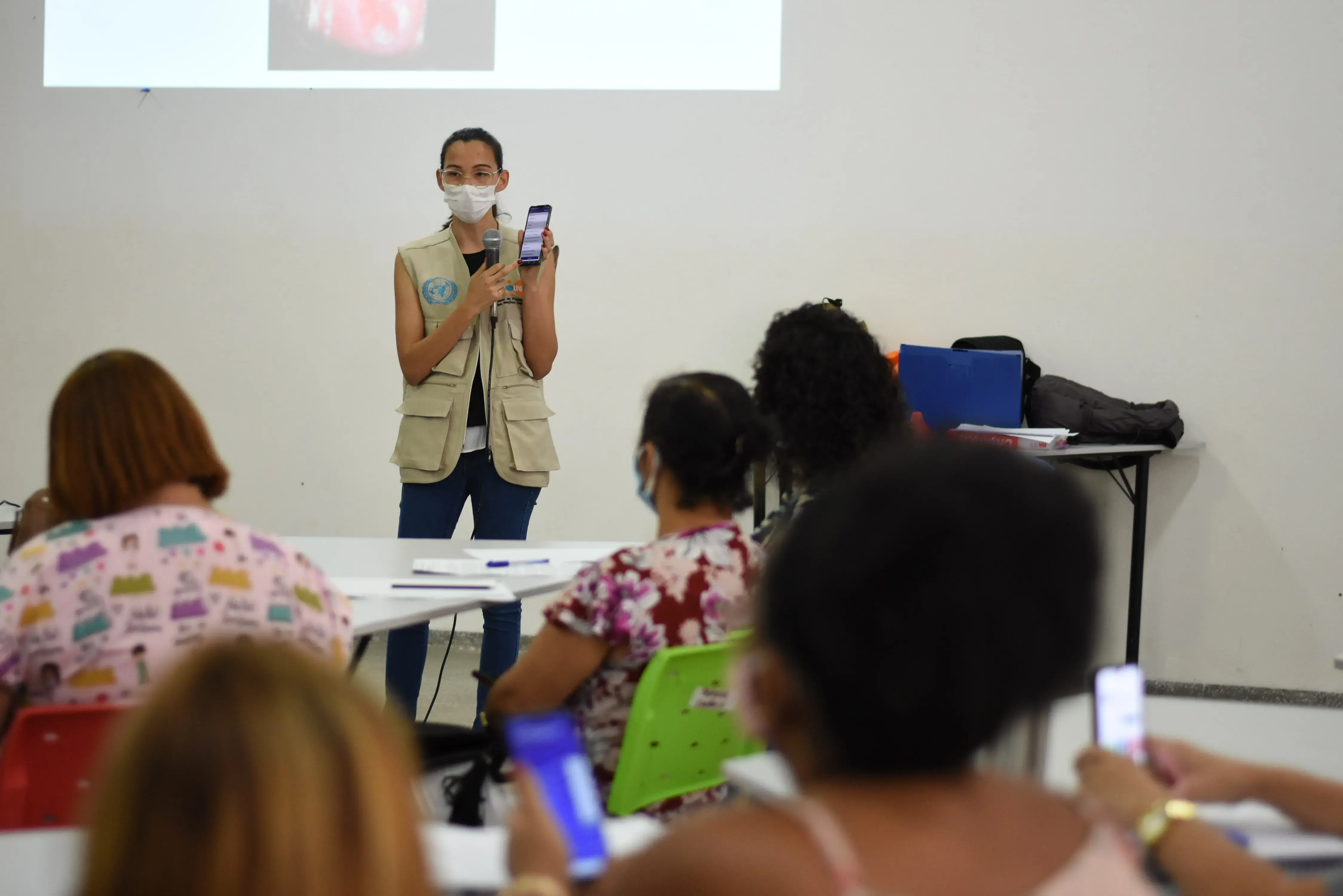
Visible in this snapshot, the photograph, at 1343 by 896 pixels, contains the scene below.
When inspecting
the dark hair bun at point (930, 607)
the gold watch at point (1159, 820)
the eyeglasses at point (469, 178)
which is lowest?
the gold watch at point (1159, 820)

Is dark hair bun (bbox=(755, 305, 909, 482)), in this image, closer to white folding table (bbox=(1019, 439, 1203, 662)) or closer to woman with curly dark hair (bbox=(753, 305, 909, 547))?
woman with curly dark hair (bbox=(753, 305, 909, 547))

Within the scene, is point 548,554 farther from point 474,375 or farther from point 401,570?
point 474,375

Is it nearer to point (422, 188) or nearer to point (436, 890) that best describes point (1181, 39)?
point (422, 188)

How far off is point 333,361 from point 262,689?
3.74 metres

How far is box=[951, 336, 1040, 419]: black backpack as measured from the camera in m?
3.66

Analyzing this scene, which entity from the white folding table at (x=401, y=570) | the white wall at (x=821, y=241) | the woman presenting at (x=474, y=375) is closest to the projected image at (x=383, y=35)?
the white wall at (x=821, y=241)

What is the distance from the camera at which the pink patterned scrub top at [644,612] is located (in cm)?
152

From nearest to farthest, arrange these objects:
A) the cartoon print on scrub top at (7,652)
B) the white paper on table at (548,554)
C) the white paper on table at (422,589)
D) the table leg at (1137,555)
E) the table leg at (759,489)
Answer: the cartoon print on scrub top at (7,652)
the table leg at (759,489)
the white paper on table at (422,589)
the white paper on table at (548,554)
the table leg at (1137,555)

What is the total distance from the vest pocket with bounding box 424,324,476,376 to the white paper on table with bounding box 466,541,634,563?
1.80 ft

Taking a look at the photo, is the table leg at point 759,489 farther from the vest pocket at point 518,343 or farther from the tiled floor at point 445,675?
the tiled floor at point 445,675

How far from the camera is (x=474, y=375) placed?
290 cm

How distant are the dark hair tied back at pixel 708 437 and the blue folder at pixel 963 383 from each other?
1.85m

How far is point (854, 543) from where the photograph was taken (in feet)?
2.09

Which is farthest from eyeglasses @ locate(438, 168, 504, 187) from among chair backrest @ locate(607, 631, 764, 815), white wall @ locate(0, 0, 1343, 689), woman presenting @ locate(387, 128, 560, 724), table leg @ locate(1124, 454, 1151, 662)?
table leg @ locate(1124, 454, 1151, 662)
